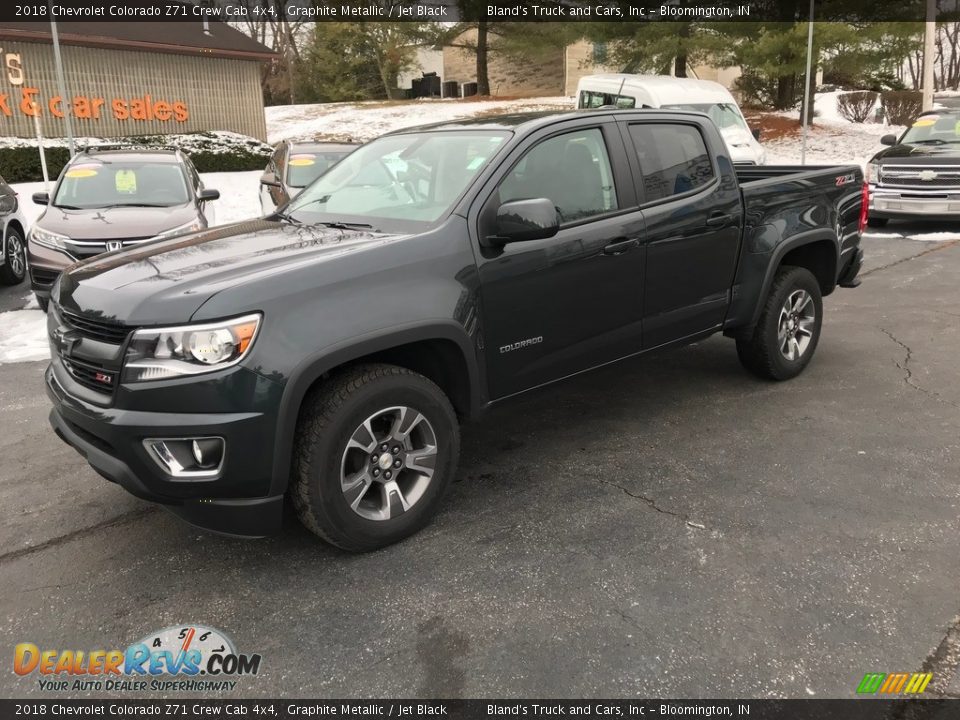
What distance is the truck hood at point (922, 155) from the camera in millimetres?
11820

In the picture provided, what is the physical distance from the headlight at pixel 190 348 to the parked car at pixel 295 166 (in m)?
8.31

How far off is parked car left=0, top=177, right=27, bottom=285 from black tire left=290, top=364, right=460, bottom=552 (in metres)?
7.99

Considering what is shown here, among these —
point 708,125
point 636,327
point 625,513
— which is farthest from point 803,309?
point 625,513

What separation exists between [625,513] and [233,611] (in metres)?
1.78

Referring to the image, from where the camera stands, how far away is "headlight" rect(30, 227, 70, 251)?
312 inches

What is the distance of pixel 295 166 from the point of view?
11734 mm

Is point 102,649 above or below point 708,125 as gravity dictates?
below

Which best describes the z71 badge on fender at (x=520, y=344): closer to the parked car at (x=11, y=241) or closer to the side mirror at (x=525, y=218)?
the side mirror at (x=525, y=218)

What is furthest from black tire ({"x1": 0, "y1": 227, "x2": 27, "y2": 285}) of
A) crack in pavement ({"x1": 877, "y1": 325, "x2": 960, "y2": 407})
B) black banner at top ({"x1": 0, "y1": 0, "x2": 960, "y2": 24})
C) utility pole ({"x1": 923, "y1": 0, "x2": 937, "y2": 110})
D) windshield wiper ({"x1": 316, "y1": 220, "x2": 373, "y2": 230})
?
utility pole ({"x1": 923, "y1": 0, "x2": 937, "y2": 110})

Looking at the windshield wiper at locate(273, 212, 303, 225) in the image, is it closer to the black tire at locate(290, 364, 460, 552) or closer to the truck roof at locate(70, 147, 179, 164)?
the black tire at locate(290, 364, 460, 552)

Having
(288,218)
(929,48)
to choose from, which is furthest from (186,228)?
(929,48)

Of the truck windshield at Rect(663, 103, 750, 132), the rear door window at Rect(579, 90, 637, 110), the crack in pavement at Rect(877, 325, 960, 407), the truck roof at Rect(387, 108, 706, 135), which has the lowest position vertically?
the crack in pavement at Rect(877, 325, 960, 407)

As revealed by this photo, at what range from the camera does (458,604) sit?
3070 mm
